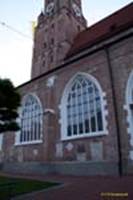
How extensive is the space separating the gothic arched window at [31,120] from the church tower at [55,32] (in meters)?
7.98

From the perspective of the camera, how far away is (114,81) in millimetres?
11266

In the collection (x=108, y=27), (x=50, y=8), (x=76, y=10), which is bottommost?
(x=108, y=27)

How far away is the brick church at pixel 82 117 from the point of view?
10445mm

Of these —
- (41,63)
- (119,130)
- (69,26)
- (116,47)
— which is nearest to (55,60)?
(41,63)

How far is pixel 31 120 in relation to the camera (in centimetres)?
1599

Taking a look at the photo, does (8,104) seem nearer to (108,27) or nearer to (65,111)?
(65,111)

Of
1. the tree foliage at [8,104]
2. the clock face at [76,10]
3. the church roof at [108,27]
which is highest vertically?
the clock face at [76,10]

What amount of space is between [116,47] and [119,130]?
519cm

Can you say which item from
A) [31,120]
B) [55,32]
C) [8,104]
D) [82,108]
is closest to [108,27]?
[55,32]

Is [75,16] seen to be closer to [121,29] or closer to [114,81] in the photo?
[121,29]

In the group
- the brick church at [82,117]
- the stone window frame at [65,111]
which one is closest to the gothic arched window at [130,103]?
the brick church at [82,117]

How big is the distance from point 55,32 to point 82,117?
54.1ft

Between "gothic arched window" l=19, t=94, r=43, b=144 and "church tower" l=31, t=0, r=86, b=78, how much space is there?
A: 798cm

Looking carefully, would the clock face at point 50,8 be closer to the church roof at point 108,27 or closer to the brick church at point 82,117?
the church roof at point 108,27
